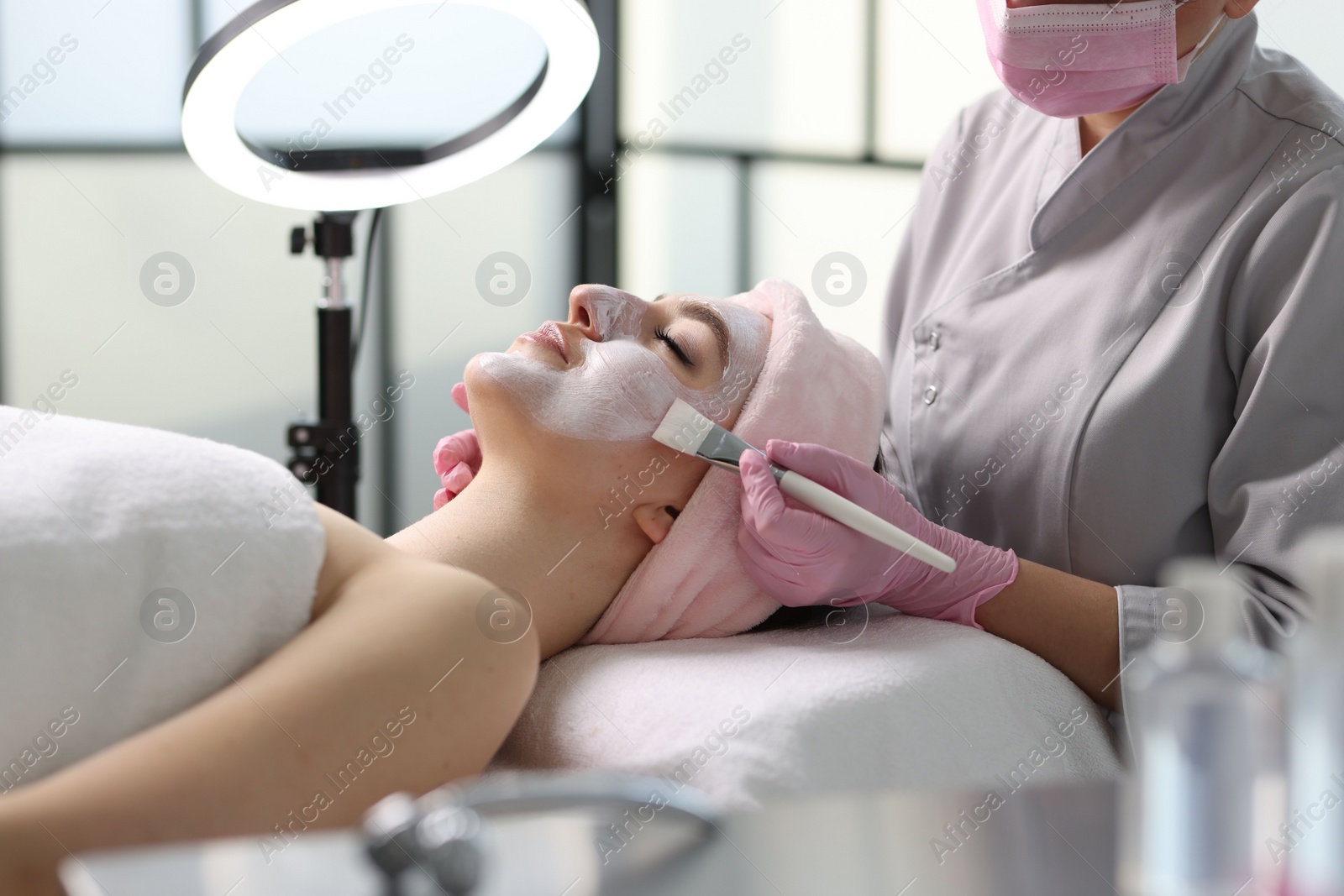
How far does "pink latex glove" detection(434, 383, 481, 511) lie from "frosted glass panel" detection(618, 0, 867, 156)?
222 centimetres

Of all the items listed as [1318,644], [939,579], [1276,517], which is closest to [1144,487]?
[1276,517]

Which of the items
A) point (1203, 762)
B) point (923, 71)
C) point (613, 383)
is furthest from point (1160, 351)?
point (923, 71)

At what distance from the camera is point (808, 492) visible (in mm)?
1199

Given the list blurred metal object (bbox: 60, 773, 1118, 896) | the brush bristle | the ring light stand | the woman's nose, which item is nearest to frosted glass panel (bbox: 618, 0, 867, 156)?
the ring light stand

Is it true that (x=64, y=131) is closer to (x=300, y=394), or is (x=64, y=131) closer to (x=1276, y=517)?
(x=300, y=394)

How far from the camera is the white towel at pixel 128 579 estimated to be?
0.88 metres

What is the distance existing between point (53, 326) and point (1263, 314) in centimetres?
257

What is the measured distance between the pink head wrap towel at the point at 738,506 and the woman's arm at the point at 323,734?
0.31 metres

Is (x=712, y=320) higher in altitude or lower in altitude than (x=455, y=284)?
higher

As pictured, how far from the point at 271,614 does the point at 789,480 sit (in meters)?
0.54

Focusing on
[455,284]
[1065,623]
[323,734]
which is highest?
[323,734]

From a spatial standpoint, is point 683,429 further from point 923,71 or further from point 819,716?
point 923,71

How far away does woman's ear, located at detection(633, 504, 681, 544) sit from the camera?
132 cm

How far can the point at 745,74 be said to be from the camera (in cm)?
355
